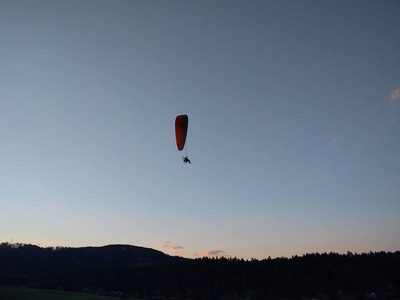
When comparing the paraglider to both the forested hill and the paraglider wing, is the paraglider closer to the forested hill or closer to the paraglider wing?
the paraglider wing

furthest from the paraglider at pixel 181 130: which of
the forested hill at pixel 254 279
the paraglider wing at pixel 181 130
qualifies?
the forested hill at pixel 254 279

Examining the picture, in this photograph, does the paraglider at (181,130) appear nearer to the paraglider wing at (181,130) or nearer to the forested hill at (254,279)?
the paraglider wing at (181,130)

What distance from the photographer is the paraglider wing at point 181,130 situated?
159ft

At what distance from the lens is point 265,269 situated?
151625 millimetres

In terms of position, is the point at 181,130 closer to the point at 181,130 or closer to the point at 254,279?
the point at 181,130

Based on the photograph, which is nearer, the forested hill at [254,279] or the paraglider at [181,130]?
the paraglider at [181,130]

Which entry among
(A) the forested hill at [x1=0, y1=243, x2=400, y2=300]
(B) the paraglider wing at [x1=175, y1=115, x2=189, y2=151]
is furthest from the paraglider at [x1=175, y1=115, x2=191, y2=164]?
(A) the forested hill at [x1=0, y1=243, x2=400, y2=300]

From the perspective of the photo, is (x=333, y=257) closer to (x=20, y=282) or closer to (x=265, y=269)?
(x=265, y=269)

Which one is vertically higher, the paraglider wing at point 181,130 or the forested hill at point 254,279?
the paraglider wing at point 181,130

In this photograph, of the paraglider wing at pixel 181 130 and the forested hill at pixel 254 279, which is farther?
the forested hill at pixel 254 279

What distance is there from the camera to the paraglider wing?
48.4 m

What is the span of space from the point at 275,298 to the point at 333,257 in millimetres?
41001

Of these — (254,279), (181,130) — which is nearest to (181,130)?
(181,130)

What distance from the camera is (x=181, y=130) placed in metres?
48.4
